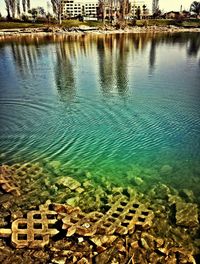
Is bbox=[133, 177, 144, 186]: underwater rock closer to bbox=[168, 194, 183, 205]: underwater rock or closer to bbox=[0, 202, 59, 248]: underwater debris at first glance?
bbox=[168, 194, 183, 205]: underwater rock

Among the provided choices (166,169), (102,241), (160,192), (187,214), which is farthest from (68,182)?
(187,214)

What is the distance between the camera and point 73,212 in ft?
32.0

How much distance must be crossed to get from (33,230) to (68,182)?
3.28 m

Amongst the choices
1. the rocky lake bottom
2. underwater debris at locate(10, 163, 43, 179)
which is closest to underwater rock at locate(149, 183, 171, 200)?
the rocky lake bottom

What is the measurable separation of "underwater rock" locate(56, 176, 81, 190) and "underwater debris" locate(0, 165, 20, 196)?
1801mm

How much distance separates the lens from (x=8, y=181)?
37.4ft

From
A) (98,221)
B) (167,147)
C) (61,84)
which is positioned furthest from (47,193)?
(61,84)

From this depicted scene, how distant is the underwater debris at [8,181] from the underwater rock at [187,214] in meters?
6.28

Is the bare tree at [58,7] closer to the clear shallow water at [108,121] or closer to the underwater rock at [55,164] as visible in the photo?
the clear shallow water at [108,121]

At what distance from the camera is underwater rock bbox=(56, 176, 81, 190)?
11.6 metres

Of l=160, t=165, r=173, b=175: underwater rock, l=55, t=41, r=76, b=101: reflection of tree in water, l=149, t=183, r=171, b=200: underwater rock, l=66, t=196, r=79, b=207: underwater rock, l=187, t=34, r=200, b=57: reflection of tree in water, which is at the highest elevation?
l=187, t=34, r=200, b=57: reflection of tree in water

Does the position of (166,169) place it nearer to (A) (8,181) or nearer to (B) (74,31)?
(A) (8,181)

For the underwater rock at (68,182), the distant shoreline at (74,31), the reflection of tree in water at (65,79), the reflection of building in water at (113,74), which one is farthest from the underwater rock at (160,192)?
the distant shoreline at (74,31)

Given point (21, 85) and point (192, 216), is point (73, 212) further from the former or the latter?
point (21, 85)
